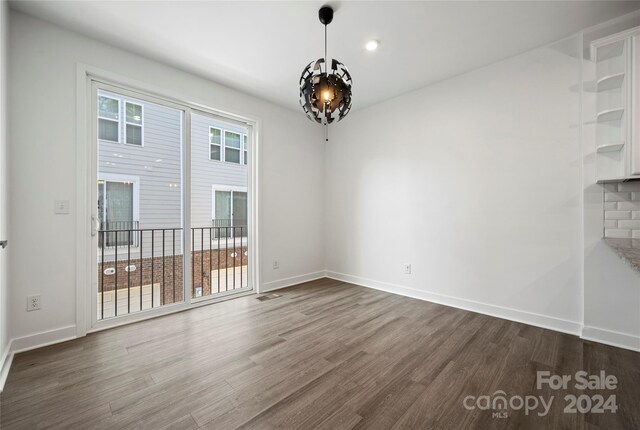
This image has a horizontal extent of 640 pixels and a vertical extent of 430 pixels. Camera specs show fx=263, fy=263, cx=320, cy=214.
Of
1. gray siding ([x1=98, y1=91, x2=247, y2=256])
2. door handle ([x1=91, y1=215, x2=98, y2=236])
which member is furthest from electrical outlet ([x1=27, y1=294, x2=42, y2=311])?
gray siding ([x1=98, y1=91, x2=247, y2=256])

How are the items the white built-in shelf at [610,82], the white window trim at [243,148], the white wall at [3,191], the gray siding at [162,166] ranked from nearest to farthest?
the white wall at [3,191] < the white built-in shelf at [610,82] < the gray siding at [162,166] < the white window trim at [243,148]

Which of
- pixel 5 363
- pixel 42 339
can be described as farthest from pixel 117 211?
pixel 5 363

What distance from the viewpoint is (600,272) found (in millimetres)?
2330

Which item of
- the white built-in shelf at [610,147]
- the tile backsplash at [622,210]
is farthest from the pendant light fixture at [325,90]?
the tile backsplash at [622,210]

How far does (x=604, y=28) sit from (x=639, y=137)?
1109 mm

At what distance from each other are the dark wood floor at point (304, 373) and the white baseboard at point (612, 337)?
Result: 0.11 metres

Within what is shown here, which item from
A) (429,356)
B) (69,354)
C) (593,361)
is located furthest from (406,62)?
(69,354)

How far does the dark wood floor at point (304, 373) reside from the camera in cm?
148

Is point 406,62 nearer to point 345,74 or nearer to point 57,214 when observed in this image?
point 345,74

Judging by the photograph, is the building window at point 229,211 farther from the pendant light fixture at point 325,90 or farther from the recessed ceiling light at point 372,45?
the recessed ceiling light at point 372,45

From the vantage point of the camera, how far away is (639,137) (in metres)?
2.00

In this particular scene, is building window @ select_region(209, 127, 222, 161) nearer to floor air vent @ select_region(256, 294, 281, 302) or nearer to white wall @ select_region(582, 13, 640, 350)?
floor air vent @ select_region(256, 294, 281, 302)

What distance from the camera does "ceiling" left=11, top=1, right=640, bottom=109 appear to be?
215cm

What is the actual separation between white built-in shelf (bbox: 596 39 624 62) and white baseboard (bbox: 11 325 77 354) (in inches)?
207
